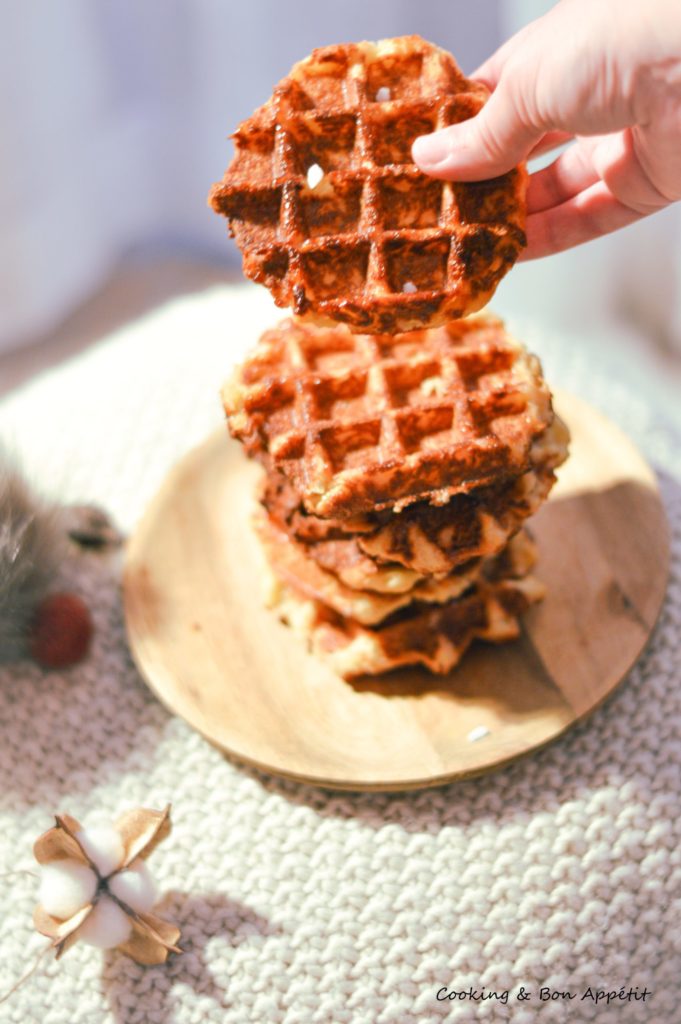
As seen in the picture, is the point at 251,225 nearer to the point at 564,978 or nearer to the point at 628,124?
the point at 628,124

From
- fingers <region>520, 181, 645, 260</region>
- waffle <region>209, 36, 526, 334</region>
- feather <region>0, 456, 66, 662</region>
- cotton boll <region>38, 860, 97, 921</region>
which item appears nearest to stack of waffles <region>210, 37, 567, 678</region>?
waffle <region>209, 36, 526, 334</region>

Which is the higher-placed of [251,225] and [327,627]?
[251,225]

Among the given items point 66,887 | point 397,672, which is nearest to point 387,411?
point 397,672

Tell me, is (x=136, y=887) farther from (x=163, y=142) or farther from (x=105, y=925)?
(x=163, y=142)

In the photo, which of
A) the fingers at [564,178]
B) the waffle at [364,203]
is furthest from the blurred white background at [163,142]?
the waffle at [364,203]

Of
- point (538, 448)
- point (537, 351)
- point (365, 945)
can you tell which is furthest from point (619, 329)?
point (365, 945)

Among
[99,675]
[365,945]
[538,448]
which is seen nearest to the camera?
[365,945]

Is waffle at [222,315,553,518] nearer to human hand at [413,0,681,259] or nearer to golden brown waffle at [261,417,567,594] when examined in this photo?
golden brown waffle at [261,417,567,594]
